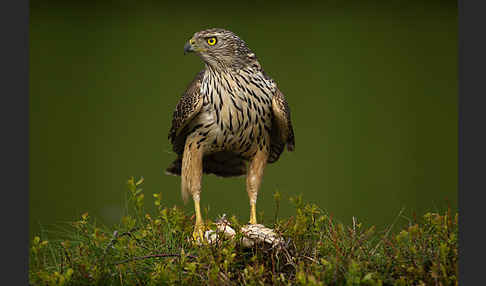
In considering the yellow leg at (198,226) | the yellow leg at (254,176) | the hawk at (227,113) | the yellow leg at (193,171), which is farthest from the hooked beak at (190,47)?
the yellow leg at (198,226)

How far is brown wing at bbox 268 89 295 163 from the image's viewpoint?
2660 mm

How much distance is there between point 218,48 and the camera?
2533mm

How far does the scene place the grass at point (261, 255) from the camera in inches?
80.0

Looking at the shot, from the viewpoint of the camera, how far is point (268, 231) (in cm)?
235

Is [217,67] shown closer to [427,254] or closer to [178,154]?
[178,154]

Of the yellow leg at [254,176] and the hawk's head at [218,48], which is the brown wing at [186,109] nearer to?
the hawk's head at [218,48]

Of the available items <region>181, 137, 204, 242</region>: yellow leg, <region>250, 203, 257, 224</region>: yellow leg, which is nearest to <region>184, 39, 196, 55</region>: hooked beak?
<region>181, 137, 204, 242</region>: yellow leg

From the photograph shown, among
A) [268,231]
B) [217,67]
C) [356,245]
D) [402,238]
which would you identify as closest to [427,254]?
[402,238]

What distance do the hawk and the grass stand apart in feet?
0.77

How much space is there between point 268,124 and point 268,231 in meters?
0.58

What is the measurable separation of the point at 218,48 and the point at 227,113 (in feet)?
1.01

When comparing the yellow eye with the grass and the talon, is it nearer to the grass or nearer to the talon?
the grass

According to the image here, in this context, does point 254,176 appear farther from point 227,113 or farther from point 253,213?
point 227,113

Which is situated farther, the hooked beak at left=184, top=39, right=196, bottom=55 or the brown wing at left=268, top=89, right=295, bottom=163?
the brown wing at left=268, top=89, right=295, bottom=163
